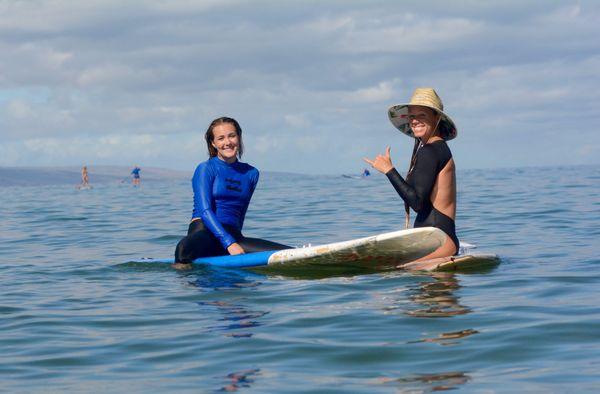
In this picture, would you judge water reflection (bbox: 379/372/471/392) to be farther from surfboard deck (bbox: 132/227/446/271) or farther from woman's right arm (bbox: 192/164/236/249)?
woman's right arm (bbox: 192/164/236/249)

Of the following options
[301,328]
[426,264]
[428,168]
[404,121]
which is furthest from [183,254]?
[301,328]

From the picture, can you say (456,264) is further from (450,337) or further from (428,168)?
(450,337)

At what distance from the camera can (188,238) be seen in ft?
31.5

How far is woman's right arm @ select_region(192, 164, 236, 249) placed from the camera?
944cm

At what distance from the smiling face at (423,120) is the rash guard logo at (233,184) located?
214cm

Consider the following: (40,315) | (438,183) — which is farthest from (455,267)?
(40,315)

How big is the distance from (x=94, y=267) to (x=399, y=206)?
43.4ft

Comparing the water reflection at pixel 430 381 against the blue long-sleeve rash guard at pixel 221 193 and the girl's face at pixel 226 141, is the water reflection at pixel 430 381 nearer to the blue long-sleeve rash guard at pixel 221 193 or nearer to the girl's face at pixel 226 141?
the blue long-sleeve rash guard at pixel 221 193

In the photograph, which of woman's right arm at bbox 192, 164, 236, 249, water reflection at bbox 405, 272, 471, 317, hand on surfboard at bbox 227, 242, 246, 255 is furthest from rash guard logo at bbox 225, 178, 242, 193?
water reflection at bbox 405, 272, 471, 317

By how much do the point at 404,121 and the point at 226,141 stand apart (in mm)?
1918

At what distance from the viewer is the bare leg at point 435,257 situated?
857cm

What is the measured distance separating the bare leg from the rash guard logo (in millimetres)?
2060

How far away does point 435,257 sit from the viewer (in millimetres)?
8711

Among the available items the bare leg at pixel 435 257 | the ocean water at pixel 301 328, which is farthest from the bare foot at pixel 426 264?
the ocean water at pixel 301 328
